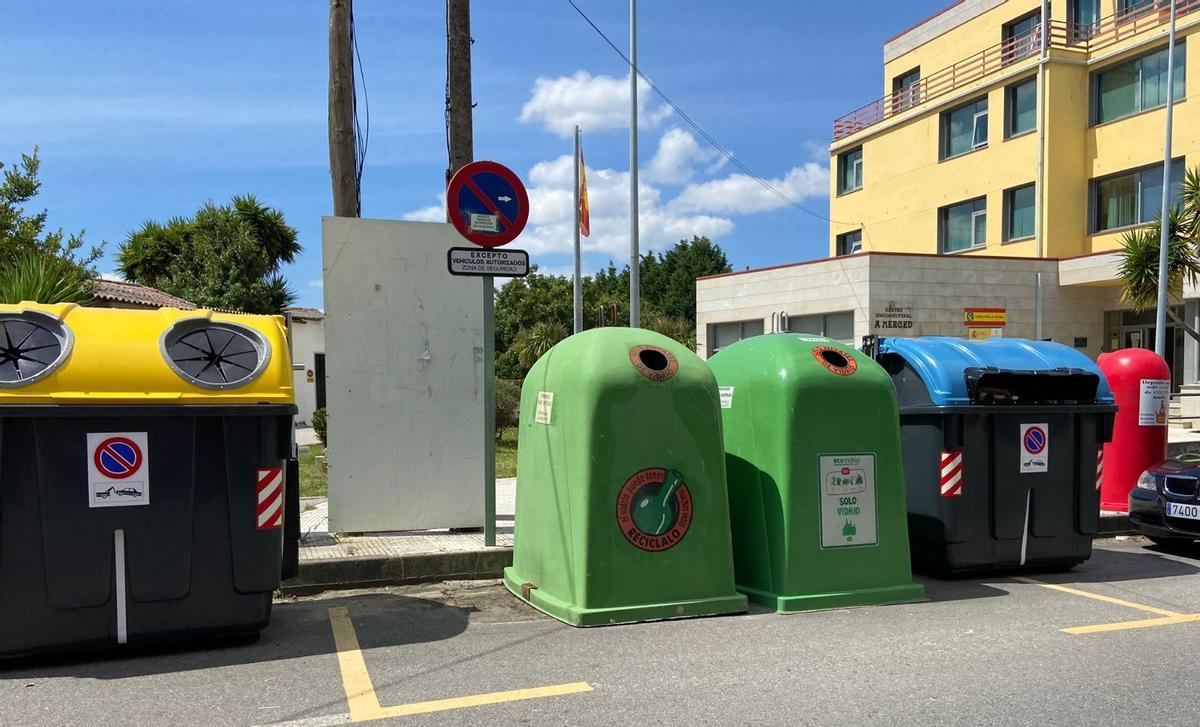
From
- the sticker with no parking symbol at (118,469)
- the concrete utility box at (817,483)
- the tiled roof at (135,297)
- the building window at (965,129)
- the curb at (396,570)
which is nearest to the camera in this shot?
the sticker with no parking symbol at (118,469)

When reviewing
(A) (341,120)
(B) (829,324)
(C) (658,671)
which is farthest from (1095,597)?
(B) (829,324)

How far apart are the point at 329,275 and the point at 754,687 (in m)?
4.66

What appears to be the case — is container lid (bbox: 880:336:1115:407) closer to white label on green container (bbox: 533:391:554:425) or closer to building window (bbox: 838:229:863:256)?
white label on green container (bbox: 533:391:554:425)

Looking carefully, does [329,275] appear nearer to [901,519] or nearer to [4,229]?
[901,519]

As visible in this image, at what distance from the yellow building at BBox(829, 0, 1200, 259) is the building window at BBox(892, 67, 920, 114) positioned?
9 cm

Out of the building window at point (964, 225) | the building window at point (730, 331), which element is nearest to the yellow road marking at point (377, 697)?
the building window at point (730, 331)

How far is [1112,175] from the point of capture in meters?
24.1

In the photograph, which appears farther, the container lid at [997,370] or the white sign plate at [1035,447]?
the white sign plate at [1035,447]

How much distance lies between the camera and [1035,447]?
6805 millimetres

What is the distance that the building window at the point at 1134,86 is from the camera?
22172mm

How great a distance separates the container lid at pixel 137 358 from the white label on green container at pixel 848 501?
3.33m

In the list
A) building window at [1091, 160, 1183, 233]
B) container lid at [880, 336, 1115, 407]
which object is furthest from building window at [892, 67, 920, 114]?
container lid at [880, 336, 1115, 407]

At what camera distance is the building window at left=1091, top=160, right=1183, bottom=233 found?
22.5m

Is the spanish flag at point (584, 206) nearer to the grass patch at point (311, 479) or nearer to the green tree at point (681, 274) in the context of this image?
the grass patch at point (311, 479)
